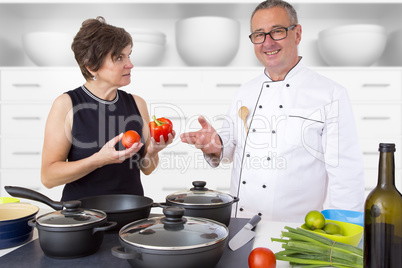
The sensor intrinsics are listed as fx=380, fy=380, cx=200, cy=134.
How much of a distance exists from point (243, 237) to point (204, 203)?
133mm

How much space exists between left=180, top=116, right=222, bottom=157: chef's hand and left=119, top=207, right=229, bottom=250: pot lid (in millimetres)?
690

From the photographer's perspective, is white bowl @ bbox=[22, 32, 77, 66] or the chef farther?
white bowl @ bbox=[22, 32, 77, 66]

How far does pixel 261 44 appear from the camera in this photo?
1.72 m

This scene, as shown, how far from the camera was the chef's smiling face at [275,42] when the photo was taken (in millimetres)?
1689

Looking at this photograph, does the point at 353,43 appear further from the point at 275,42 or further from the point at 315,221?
the point at 315,221

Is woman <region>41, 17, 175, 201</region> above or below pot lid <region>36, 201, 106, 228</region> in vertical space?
above

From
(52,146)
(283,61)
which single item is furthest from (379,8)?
(52,146)

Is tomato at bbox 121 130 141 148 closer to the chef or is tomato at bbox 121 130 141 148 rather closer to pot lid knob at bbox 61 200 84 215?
the chef

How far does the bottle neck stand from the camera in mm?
685

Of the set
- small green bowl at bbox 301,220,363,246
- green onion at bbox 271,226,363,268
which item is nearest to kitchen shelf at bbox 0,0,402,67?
small green bowl at bbox 301,220,363,246

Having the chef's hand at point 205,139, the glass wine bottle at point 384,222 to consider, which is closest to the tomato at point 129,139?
the chef's hand at point 205,139

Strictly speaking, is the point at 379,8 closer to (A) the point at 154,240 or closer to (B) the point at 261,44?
(B) the point at 261,44

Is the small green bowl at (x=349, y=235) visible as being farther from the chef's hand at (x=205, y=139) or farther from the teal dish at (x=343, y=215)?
the chef's hand at (x=205, y=139)

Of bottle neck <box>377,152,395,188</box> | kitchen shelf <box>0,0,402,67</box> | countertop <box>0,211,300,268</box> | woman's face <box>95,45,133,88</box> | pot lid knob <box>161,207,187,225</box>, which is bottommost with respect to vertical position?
countertop <box>0,211,300,268</box>
